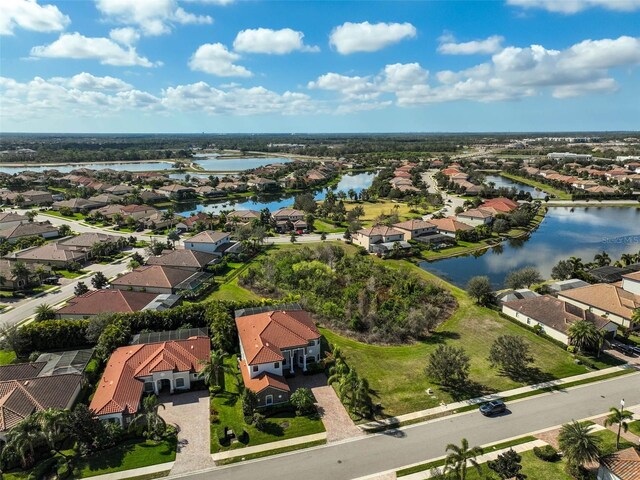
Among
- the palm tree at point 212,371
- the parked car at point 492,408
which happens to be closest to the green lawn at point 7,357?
the palm tree at point 212,371

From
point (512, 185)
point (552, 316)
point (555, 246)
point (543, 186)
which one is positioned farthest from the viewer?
point (512, 185)

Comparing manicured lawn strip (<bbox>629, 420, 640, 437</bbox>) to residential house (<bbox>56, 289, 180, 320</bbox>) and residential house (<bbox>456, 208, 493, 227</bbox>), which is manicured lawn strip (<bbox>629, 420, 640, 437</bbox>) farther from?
residential house (<bbox>456, 208, 493, 227</bbox>)

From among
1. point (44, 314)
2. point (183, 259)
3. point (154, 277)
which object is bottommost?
point (44, 314)

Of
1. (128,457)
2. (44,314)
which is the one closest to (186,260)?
(44,314)

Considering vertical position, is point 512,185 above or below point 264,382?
above

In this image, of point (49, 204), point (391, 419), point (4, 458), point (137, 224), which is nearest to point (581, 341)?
point (391, 419)

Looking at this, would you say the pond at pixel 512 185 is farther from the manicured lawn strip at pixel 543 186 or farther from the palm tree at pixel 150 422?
the palm tree at pixel 150 422

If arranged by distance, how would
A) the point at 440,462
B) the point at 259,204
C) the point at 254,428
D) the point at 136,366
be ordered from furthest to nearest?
the point at 259,204 → the point at 136,366 → the point at 254,428 → the point at 440,462

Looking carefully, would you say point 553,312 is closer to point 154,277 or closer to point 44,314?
point 154,277

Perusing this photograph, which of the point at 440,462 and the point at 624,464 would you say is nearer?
the point at 624,464
